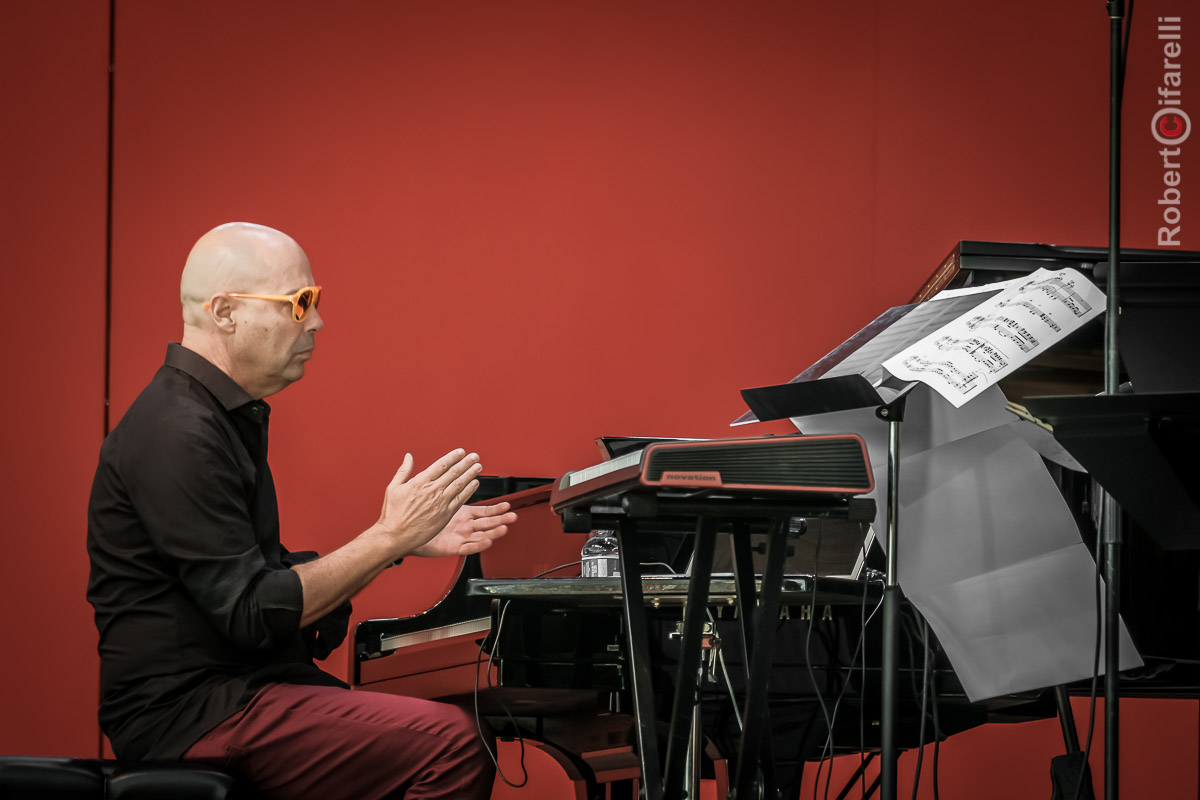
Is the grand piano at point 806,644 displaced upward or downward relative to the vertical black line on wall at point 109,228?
downward

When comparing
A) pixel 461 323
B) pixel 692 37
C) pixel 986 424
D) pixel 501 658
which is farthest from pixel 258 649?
pixel 692 37

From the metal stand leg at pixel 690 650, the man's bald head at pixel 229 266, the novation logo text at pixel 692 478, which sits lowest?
the metal stand leg at pixel 690 650

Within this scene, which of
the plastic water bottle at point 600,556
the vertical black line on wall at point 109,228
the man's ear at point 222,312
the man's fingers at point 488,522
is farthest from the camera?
the vertical black line on wall at point 109,228

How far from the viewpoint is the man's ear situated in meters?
1.96

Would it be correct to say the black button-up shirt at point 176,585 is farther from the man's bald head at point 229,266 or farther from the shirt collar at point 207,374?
the man's bald head at point 229,266

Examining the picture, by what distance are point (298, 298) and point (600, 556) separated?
0.92m

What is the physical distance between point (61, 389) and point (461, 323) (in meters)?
1.25

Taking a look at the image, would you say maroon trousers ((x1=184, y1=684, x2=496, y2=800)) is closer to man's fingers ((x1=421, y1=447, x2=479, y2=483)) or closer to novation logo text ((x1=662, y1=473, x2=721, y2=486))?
man's fingers ((x1=421, y1=447, x2=479, y2=483))

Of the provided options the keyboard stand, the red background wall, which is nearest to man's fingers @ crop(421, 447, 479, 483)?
the keyboard stand

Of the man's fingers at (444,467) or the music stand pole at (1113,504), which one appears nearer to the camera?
the music stand pole at (1113,504)

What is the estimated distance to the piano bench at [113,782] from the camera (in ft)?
5.04

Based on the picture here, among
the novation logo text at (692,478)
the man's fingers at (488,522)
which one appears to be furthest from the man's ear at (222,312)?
the novation logo text at (692,478)

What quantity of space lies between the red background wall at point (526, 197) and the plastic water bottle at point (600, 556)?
0.88 metres

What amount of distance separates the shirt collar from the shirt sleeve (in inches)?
5.6
